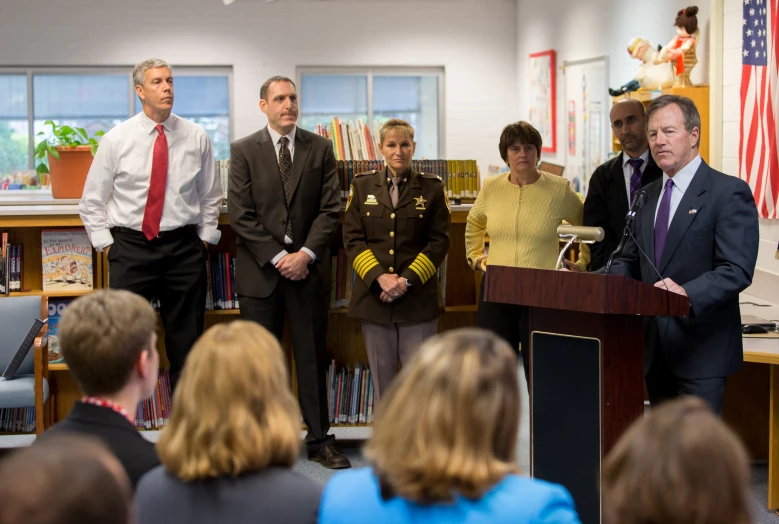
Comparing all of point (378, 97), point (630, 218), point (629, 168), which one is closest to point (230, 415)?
point (630, 218)

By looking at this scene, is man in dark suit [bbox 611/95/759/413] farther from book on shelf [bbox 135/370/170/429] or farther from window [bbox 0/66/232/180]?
window [bbox 0/66/232/180]

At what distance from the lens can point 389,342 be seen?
4281 millimetres

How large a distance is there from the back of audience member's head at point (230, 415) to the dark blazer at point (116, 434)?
12.8 inches

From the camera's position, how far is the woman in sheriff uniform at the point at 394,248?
13.7 feet

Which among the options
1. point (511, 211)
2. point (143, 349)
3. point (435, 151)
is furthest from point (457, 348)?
point (435, 151)

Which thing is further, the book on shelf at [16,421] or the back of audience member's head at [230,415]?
the book on shelf at [16,421]

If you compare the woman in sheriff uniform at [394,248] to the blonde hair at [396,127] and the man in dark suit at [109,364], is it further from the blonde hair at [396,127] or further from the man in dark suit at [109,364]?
the man in dark suit at [109,364]

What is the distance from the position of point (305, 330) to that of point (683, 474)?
3341 millimetres

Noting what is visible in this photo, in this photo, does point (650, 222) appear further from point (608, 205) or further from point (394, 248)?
point (394, 248)

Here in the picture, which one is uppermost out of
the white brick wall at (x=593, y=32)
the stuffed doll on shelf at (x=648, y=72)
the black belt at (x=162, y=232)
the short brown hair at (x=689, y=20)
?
the white brick wall at (x=593, y=32)

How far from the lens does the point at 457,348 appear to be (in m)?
1.38

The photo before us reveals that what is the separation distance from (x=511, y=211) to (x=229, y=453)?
2.71 m

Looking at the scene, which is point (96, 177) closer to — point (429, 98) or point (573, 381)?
point (573, 381)

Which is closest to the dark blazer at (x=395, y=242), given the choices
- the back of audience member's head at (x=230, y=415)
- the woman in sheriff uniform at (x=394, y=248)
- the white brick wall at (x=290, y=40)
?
the woman in sheriff uniform at (x=394, y=248)
